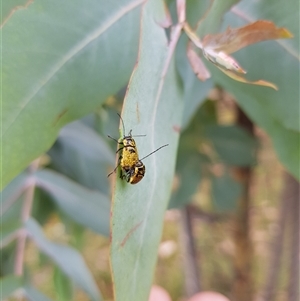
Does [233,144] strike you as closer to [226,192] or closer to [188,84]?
[226,192]

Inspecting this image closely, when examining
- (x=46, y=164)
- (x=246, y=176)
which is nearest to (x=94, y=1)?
(x=46, y=164)

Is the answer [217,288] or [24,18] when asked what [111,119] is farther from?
[217,288]

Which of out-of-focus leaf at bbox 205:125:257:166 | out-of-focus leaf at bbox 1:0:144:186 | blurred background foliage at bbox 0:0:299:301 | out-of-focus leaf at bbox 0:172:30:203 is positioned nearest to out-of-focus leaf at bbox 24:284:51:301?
blurred background foliage at bbox 0:0:299:301

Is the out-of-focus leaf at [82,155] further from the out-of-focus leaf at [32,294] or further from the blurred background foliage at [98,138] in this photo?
the out-of-focus leaf at [32,294]

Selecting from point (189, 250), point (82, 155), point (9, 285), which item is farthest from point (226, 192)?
point (9, 285)

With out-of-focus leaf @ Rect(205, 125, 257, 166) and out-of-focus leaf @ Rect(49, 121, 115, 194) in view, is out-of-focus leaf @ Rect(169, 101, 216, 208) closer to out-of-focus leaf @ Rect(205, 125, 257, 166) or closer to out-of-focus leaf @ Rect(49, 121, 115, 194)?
out-of-focus leaf @ Rect(205, 125, 257, 166)

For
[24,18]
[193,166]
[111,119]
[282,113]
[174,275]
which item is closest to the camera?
[24,18]
